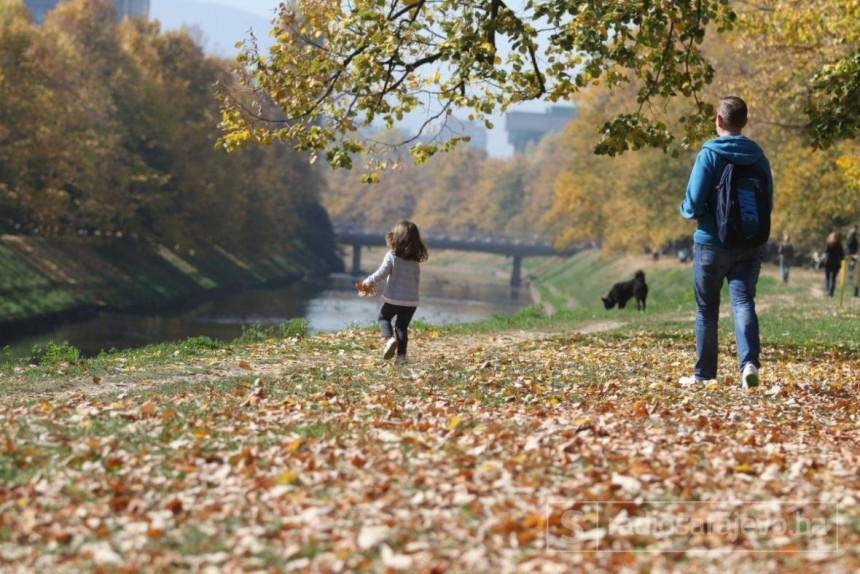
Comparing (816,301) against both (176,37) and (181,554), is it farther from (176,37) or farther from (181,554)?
(176,37)

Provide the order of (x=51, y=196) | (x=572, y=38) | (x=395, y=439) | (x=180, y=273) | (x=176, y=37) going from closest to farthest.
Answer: (x=395, y=439), (x=572, y=38), (x=51, y=196), (x=180, y=273), (x=176, y=37)

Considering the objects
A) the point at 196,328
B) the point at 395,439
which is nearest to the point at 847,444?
the point at 395,439

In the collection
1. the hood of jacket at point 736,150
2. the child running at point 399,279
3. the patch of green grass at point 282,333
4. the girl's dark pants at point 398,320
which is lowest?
the patch of green grass at point 282,333

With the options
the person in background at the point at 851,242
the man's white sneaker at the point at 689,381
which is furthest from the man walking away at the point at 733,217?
the person in background at the point at 851,242

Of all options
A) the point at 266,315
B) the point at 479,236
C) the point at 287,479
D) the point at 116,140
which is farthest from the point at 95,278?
the point at 479,236

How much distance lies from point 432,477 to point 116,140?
46.4 m

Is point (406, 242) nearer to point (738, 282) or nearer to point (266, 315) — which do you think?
point (738, 282)

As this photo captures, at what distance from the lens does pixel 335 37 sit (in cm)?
1678

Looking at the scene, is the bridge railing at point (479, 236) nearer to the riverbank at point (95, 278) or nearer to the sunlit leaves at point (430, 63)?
the riverbank at point (95, 278)

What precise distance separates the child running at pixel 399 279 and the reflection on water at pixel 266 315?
23.1ft

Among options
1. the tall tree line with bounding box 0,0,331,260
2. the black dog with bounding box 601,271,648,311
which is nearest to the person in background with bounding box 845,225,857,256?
the black dog with bounding box 601,271,648,311

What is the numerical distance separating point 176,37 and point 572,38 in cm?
5517

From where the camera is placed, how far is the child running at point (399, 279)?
13977 millimetres

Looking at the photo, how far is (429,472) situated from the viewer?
7.40 meters
